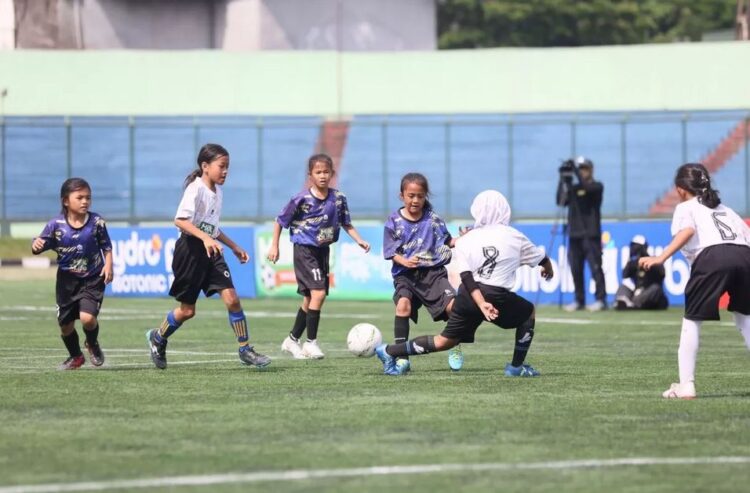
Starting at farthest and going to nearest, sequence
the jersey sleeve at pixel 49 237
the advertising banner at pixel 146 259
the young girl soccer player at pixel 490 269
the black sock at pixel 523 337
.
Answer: the advertising banner at pixel 146 259, the jersey sleeve at pixel 49 237, the black sock at pixel 523 337, the young girl soccer player at pixel 490 269

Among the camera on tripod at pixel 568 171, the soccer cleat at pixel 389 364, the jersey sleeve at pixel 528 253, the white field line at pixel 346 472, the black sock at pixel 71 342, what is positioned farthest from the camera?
the camera on tripod at pixel 568 171

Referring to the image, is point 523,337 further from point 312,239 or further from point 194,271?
point 312,239

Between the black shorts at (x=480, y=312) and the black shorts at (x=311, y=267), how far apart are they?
284cm

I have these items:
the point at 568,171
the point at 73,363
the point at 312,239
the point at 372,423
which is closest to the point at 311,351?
the point at 312,239

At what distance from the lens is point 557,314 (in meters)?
23.5

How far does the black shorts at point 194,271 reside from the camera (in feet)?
42.8

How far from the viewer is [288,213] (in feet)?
48.4

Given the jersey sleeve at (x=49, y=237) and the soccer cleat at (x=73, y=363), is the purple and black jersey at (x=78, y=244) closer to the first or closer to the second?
the jersey sleeve at (x=49, y=237)

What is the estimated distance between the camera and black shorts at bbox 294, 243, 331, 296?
14.8 metres

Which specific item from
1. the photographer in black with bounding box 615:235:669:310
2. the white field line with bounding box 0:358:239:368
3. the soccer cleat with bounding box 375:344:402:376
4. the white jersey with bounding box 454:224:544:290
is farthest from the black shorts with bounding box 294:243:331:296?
the photographer in black with bounding box 615:235:669:310

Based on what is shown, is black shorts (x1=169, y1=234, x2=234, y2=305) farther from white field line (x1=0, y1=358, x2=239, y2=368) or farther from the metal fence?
A: the metal fence

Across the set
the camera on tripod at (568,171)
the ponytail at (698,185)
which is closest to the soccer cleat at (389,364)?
the ponytail at (698,185)

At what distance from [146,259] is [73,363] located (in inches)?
669

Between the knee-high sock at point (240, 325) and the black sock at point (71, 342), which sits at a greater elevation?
the knee-high sock at point (240, 325)
